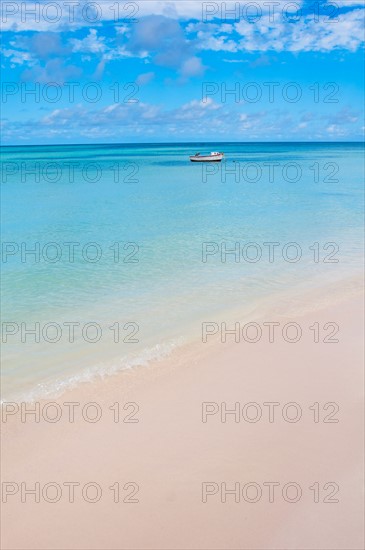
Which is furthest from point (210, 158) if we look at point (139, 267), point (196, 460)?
point (196, 460)

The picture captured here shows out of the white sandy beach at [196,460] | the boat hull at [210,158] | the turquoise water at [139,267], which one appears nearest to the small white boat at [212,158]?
the boat hull at [210,158]

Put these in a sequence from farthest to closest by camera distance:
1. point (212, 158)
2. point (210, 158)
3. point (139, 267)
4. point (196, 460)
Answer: point (210, 158) < point (212, 158) < point (139, 267) < point (196, 460)

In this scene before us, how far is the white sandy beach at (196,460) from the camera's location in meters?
5.27

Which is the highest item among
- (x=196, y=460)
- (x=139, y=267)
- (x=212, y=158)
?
(x=212, y=158)

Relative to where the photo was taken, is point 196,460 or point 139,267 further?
point 139,267

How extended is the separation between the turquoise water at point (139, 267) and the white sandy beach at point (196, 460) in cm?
123

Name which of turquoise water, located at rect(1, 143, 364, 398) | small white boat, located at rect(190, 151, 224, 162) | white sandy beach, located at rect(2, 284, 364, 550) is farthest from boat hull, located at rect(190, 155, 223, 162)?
white sandy beach, located at rect(2, 284, 364, 550)

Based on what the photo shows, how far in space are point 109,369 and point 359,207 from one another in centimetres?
2149

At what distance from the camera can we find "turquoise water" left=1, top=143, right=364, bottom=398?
930 cm

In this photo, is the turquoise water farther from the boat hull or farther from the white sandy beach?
the boat hull

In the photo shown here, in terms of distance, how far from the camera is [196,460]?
625 centimetres

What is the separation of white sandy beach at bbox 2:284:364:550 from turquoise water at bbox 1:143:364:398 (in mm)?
1230

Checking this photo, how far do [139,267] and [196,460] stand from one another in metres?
8.67

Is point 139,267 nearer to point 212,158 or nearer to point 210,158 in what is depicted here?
point 212,158
